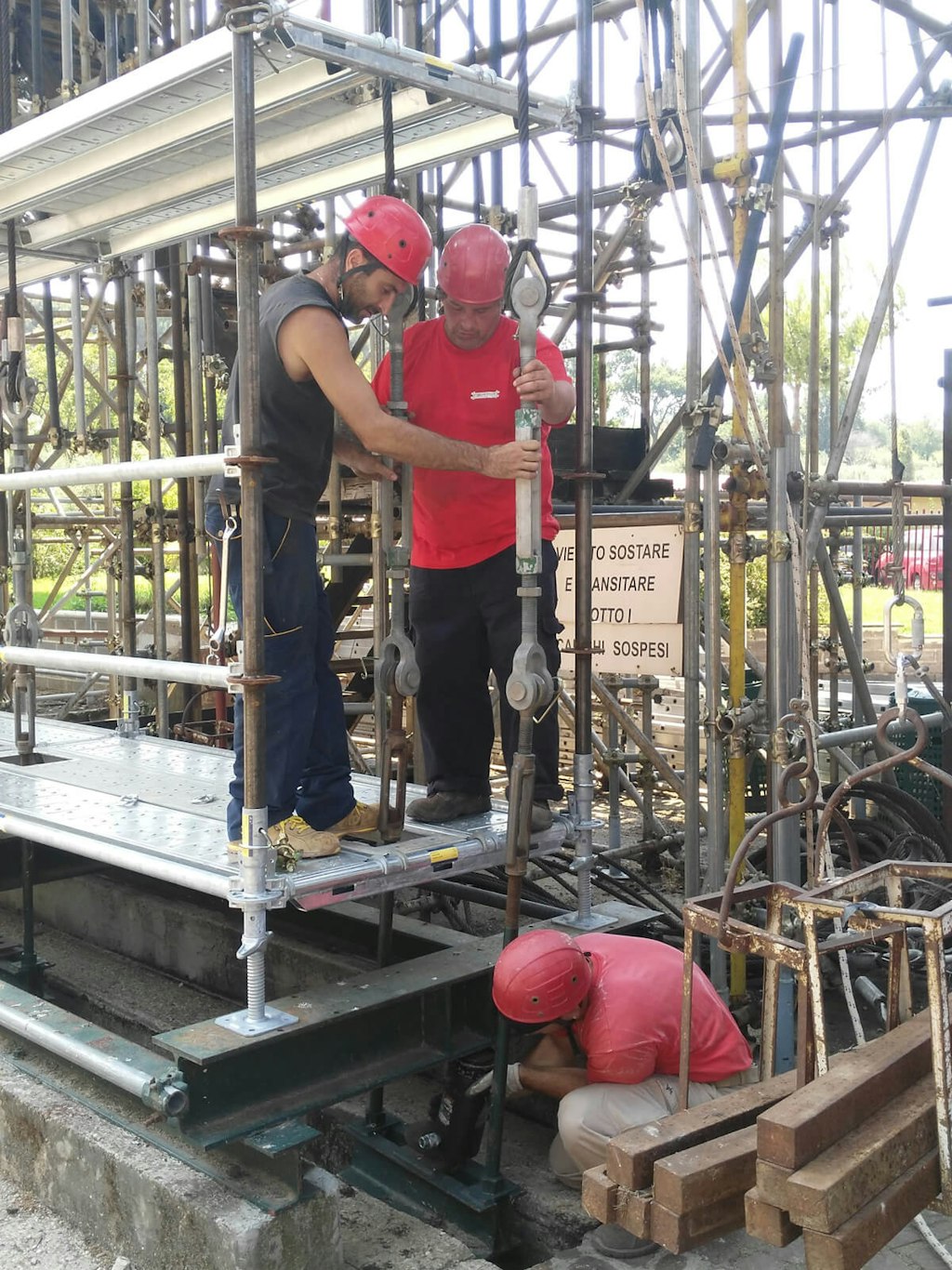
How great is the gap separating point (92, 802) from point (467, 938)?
5.26 ft

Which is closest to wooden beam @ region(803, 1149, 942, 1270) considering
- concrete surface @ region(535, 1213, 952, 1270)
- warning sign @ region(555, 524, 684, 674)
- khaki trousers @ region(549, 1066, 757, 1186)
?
concrete surface @ region(535, 1213, 952, 1270)

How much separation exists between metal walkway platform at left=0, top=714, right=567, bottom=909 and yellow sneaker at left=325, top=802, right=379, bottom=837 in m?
0.06

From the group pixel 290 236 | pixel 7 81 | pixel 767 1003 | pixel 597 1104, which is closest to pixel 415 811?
pixel 597 1104

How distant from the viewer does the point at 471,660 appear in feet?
15.3

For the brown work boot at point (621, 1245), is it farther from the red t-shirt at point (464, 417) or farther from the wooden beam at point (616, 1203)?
the red t-shirt at point (464, 417)

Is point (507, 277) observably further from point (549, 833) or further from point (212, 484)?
point (549, 833)

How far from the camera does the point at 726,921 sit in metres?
3.01

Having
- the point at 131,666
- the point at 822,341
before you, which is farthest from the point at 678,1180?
the point at 822,341

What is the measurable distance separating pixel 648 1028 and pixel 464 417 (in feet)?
7.02

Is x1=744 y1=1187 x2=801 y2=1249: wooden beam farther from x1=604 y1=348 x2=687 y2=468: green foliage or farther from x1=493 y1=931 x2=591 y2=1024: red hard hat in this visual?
x1=604 y1=348 x2=687 y2=468: green foliage

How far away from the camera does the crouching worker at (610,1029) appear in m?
3.79

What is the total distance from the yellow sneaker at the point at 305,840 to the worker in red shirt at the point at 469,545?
0.62 m

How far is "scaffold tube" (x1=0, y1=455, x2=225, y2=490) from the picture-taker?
357 cm

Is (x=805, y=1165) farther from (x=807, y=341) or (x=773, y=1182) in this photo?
(x=807, y=341)
